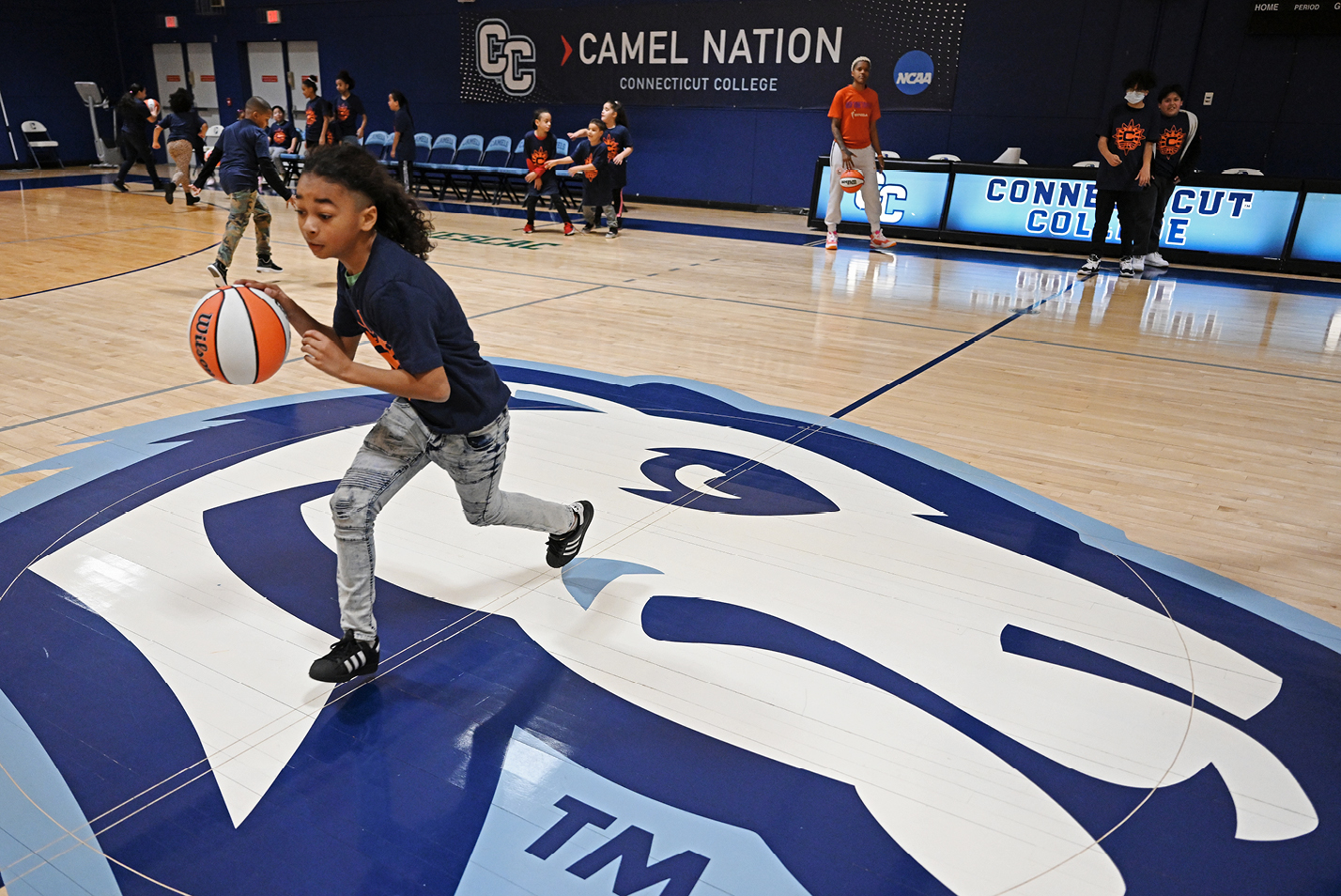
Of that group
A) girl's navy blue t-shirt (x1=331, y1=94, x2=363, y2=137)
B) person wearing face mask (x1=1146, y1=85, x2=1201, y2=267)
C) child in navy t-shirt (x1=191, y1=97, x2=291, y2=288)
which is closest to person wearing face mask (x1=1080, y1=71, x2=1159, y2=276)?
person wearing face mask (x1=1146, y1=85, x2=1201, y2=267)

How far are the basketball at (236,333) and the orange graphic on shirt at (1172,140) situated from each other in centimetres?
968

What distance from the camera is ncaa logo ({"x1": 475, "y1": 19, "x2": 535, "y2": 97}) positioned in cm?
1642

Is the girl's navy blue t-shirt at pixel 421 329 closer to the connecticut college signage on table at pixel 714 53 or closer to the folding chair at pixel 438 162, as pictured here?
the connecticut college signage on table at pixel 714 53

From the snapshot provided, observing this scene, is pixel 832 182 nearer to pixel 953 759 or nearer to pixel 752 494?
pixel 752 494

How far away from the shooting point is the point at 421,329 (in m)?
2.34

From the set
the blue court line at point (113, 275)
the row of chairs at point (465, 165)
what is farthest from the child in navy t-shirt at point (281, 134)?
the blue court line at point (113, 275)

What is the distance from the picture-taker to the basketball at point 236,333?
2.75 m

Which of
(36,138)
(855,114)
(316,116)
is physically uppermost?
(855,114)

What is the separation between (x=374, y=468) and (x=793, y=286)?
6833 millimetres

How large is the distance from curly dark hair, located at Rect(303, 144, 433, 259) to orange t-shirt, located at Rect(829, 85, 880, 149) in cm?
848

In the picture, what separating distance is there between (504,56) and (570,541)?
608 inches

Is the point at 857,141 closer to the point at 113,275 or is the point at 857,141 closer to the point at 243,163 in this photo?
the point at 243,163

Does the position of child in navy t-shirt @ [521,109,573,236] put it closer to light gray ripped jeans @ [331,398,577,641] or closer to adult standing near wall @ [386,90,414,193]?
adult standing near wall @ [386,90,414,193]

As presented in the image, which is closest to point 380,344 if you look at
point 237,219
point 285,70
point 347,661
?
point 347,661
